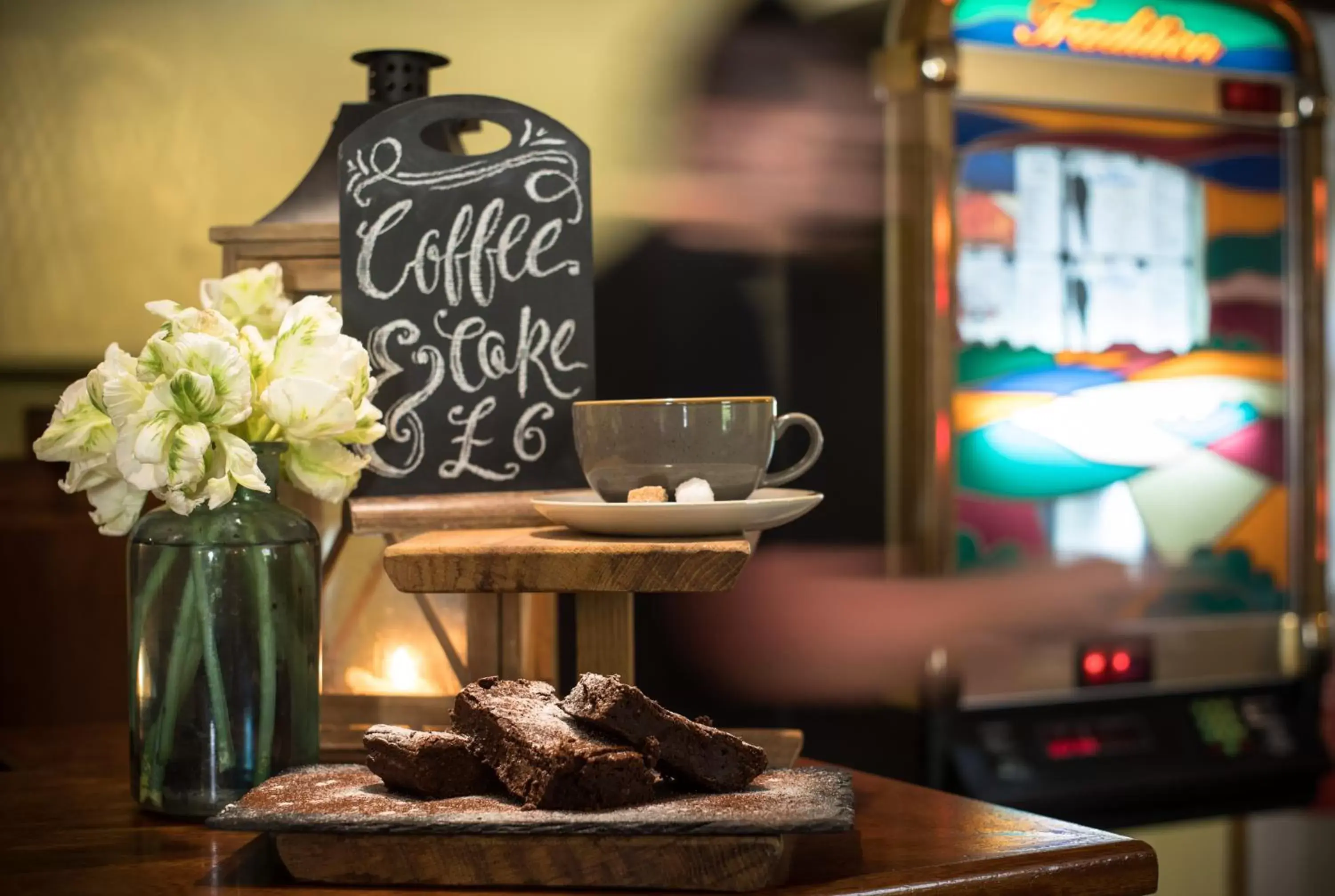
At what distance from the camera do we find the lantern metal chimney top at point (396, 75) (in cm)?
163

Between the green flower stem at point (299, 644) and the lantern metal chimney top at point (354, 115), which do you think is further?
the lantern metal chimney top at point (354, 115)

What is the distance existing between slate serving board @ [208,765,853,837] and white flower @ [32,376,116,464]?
0.35m

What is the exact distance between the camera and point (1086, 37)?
2648 millimetres

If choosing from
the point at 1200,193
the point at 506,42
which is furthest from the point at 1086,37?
the point at 506,42

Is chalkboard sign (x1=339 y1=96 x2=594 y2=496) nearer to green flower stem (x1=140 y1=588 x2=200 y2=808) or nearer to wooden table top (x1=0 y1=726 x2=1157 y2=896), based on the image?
green flower stem (x1=140 y1=588 x2=200 y2=808)

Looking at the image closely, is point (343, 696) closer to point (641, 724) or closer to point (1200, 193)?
point (641, 724)

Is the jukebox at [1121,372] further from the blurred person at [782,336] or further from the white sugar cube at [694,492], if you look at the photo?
the white sugar cube at [694,492]

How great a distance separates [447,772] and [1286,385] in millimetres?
2223

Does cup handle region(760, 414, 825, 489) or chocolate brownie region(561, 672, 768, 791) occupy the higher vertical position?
cup handle region(760, 414, 825, 489)

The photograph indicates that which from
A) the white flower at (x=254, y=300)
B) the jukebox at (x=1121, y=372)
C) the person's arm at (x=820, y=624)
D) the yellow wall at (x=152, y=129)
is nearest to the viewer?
the white flower at (x=254, y=300)

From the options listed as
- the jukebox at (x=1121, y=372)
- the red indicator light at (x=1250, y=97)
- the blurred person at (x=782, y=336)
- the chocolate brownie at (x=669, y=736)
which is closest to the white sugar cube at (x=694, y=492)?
Answer: the chocolate brownie at (x=669, y=736)

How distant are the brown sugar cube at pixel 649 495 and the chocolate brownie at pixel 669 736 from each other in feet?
0.66

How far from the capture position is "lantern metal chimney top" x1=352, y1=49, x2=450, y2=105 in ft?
5.35

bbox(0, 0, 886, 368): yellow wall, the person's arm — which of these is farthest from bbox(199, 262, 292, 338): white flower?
the person's arm
